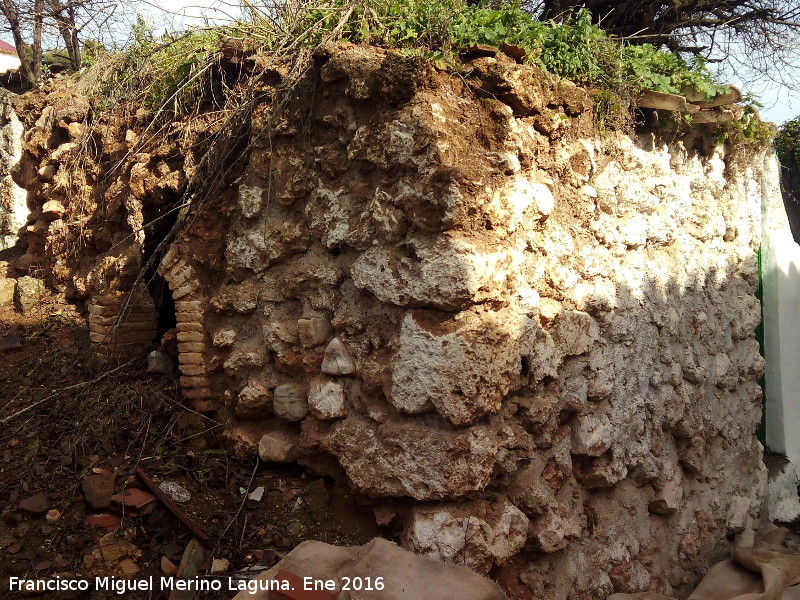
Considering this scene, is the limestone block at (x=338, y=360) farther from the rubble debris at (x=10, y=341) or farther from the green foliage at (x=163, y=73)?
the rubble debris at (x=10, y=341)

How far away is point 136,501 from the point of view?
307cm

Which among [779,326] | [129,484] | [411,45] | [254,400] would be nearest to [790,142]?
[779,326]

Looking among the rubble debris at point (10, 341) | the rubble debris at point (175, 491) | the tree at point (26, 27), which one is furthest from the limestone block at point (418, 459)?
the tree at point (26, 27)

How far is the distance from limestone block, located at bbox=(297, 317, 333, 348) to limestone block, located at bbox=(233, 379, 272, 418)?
367 millimetres

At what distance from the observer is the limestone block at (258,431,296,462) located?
3.21m

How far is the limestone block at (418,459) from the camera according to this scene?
2684 millimetres

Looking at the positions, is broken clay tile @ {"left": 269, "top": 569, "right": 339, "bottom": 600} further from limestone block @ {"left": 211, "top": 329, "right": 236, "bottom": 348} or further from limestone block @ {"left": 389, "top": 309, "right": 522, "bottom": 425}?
limestone block @ {"left": 211, "top": 329, "right": 236, "bottom": 348}

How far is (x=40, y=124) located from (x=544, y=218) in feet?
14.0

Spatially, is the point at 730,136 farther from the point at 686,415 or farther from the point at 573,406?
the point at 573,406

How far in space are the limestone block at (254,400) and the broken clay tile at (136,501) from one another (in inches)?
22.7

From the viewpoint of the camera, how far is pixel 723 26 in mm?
7988

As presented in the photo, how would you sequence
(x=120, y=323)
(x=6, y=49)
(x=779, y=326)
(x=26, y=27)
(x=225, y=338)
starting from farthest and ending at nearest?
(x=6, y=49)
(x=26, y=27)
(x=779, y=326)
(x=120, y=323)
(x=225, y=338)

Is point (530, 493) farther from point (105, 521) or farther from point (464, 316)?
point (105, 521)

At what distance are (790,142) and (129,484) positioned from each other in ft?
34.1
